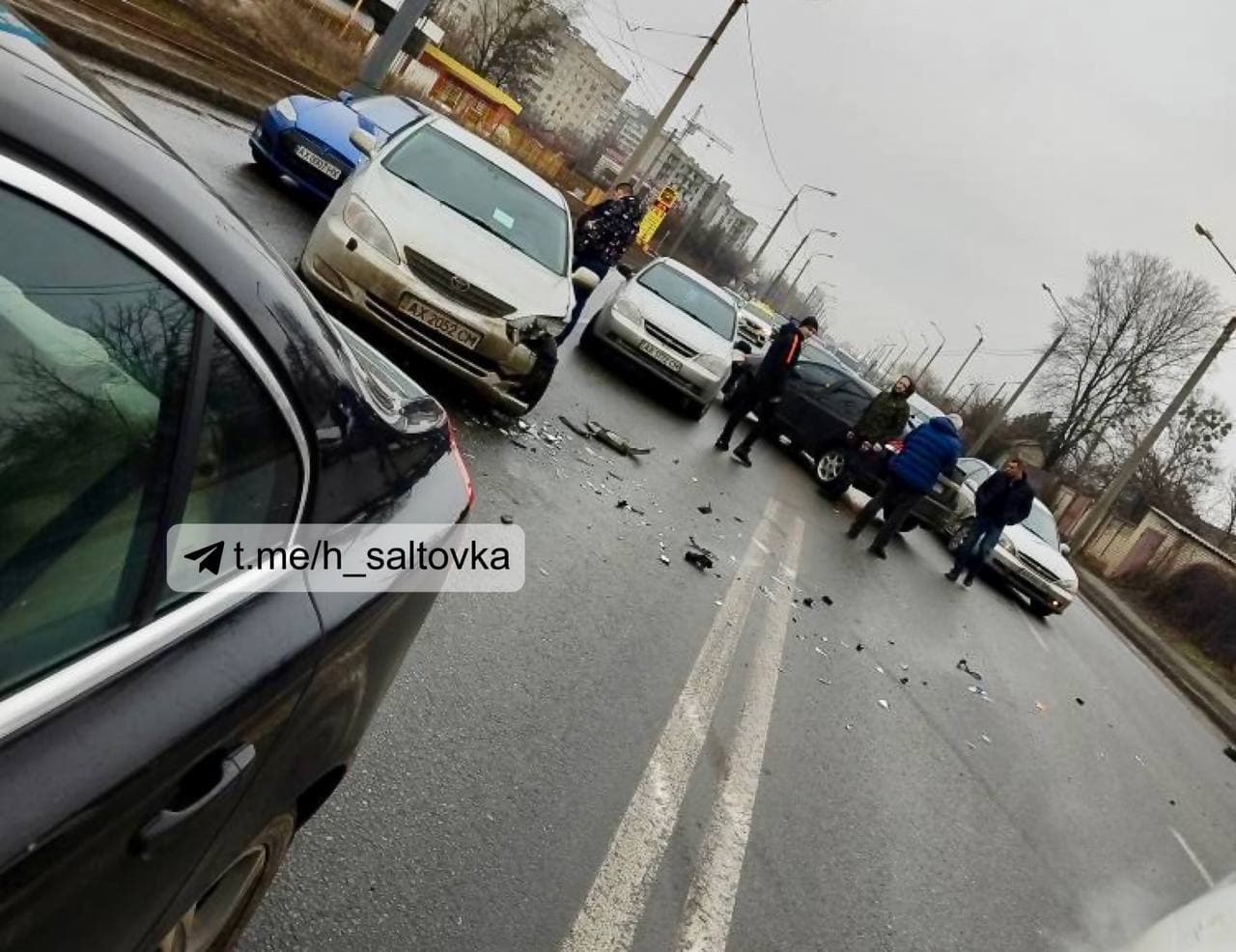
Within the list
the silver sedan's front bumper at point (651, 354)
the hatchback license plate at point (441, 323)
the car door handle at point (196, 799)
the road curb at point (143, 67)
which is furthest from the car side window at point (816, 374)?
the car door handle at point (196, 799)

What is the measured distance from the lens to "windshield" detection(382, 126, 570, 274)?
25.1 ft

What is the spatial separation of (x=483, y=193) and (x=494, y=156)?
0.80 metres

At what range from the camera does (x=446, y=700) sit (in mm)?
3832

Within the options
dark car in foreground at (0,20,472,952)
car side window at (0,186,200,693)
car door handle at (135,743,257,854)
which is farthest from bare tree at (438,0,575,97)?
car door handle at (135,743,257,854)

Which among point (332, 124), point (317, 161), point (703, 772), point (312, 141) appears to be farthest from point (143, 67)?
point (703, 772)

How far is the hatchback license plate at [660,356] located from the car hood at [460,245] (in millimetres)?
4094

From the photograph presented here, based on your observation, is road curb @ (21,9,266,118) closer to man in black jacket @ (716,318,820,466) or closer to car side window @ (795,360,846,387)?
man in black jacket @ (716,318,820,466)

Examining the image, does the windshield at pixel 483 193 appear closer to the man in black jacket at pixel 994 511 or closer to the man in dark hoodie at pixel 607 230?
the man in dark hoodie at pixel 607 230

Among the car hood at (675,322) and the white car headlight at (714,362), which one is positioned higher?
the car hood at (675,322)

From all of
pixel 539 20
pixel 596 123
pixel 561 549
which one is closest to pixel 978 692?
pixel 561 549

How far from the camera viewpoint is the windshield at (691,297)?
13.2 meters

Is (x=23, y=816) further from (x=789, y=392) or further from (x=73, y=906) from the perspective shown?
(x=789, y=392)

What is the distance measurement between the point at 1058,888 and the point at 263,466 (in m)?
4.94

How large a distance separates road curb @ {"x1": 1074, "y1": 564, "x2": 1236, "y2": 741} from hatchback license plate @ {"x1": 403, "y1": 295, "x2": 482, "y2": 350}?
42.5 ft
